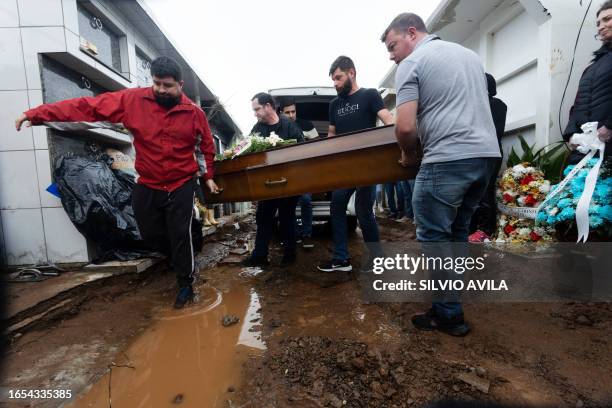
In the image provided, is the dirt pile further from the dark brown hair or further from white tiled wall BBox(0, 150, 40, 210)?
white tiled wall BBox(0, 150, 40, 210)

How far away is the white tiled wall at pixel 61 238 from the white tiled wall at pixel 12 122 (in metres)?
0.69

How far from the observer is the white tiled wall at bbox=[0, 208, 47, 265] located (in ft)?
10.1

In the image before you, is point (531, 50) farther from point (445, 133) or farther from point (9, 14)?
point (9, 14)

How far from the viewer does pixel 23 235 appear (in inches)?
121

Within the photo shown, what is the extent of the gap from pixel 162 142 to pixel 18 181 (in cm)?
181

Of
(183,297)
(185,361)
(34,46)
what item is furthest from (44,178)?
(185,361)

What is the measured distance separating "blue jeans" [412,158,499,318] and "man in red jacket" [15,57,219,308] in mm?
1857

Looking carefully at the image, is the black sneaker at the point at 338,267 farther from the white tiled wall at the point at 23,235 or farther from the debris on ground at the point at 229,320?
the white tiled wall at the point at 23,235

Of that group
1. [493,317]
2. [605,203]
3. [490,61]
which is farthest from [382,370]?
[490,61]

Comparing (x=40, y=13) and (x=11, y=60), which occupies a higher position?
(x=40, y=13)

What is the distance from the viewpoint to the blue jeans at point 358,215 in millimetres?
3031

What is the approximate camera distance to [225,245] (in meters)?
5.05

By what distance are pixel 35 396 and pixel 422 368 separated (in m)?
1.91

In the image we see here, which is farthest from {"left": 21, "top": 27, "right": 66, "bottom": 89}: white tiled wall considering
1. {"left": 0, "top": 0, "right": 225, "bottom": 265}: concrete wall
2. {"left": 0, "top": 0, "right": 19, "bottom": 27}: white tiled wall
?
{"left": 0, "top": 0, "right": 19, "bottom": 27}: white tiled wall
